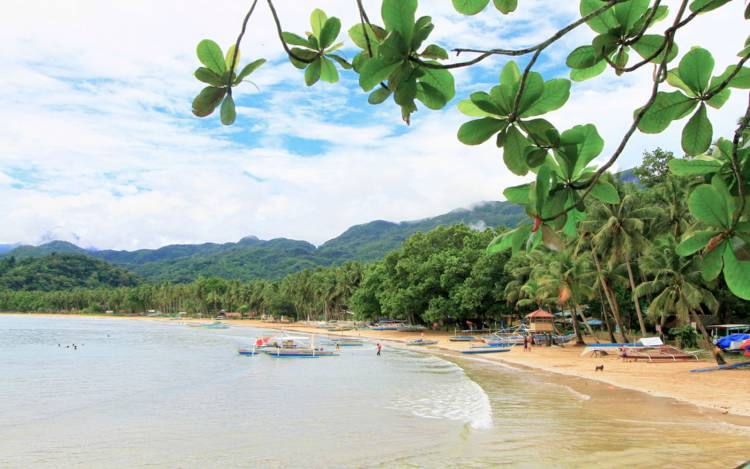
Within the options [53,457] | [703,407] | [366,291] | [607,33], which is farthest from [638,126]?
[366,291]

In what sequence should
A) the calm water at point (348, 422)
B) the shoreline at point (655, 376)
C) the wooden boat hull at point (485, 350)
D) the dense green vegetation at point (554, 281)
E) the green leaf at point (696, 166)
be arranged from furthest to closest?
1. the wooden boat hull at point (485, 350)
2. the dense green vegetation at point (554, 281)
3. the shoreline at point (655, 376)
4. the calm water at point (348, 422)
5. the green leaf at point (696, 166)

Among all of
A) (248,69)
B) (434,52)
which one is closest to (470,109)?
(434,52)

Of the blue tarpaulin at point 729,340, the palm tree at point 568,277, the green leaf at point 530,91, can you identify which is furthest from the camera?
the palm tree at point 568,277

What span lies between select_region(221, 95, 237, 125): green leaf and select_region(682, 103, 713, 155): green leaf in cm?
105

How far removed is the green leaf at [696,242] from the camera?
115 cm

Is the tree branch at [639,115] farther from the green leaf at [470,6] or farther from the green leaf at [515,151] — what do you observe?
the green leaf at [470,6]

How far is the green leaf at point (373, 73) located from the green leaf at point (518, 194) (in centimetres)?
40

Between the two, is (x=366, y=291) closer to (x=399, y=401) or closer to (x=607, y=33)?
(x=399, y=401)

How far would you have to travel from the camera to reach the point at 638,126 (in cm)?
122

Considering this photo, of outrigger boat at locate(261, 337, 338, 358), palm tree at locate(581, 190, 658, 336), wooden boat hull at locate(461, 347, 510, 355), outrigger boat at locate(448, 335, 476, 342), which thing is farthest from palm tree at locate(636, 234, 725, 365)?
outrigger boat at locate(448, 335, 476, 342)

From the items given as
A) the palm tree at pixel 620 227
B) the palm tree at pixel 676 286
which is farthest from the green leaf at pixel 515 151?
the palm tree at pixel 620 227

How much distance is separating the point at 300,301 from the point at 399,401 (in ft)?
213

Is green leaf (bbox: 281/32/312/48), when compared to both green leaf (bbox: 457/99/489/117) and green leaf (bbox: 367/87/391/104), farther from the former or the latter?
green leaf (bbox: 457/99/489/117)

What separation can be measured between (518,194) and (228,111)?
0.66m
